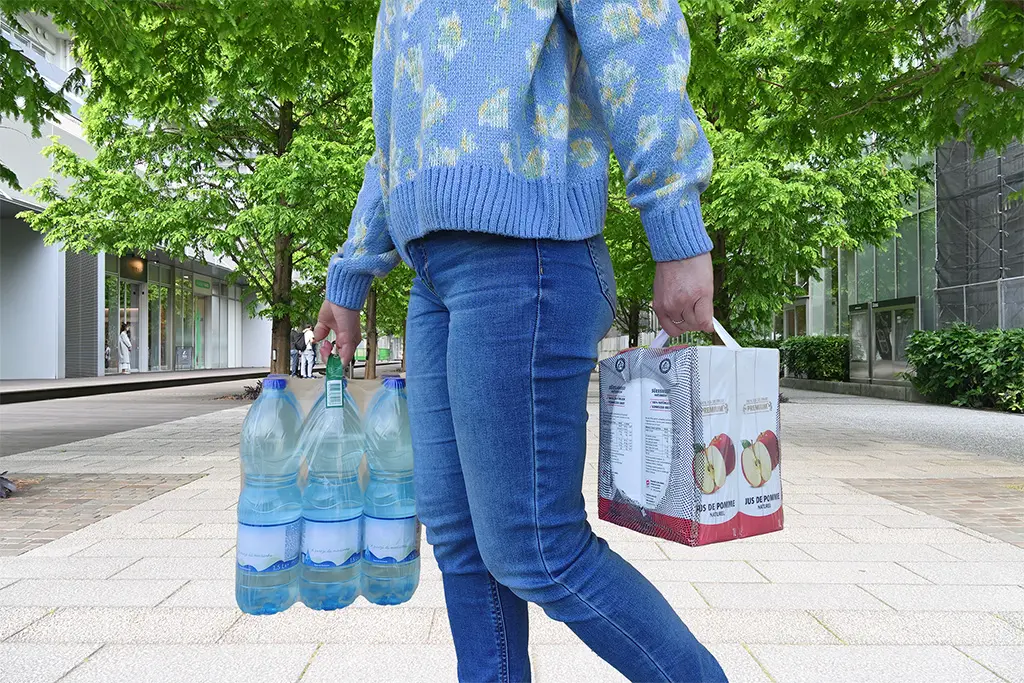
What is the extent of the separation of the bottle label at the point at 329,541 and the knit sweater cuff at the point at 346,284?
46 cm

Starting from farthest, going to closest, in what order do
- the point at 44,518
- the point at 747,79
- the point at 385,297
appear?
the point at 385,297
the point at 747,79
the point at 44,518

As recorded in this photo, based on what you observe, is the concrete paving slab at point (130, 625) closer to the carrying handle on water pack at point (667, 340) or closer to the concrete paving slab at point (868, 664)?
the concrete paving slab at point (868, 664)

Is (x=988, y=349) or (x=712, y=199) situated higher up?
(x=712, y=199)

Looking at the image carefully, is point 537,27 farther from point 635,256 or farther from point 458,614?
point 635,256

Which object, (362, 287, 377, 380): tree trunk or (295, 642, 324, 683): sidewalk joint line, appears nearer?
(295, 642, 324, 683): sidewalk joint line

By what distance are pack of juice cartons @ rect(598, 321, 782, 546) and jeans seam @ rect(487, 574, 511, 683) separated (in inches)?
10.6

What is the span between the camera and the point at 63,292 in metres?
23.7

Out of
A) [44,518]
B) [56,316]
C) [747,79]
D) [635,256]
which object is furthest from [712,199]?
[56,316]

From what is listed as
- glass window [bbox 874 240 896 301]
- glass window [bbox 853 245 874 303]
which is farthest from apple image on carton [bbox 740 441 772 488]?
glass window [bbox 853 245 874 303]

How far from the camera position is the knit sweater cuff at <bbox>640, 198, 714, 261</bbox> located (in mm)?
1392

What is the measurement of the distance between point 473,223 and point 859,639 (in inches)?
93.0

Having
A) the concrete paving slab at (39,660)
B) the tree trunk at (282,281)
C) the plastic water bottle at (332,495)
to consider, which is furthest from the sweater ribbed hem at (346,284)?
the tree trunk at (282,281)

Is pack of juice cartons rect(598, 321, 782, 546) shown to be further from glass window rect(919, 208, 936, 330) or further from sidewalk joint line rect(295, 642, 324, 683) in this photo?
glass window rect(919, 208, 936, 330)

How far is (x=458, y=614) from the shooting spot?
1.60 metres
